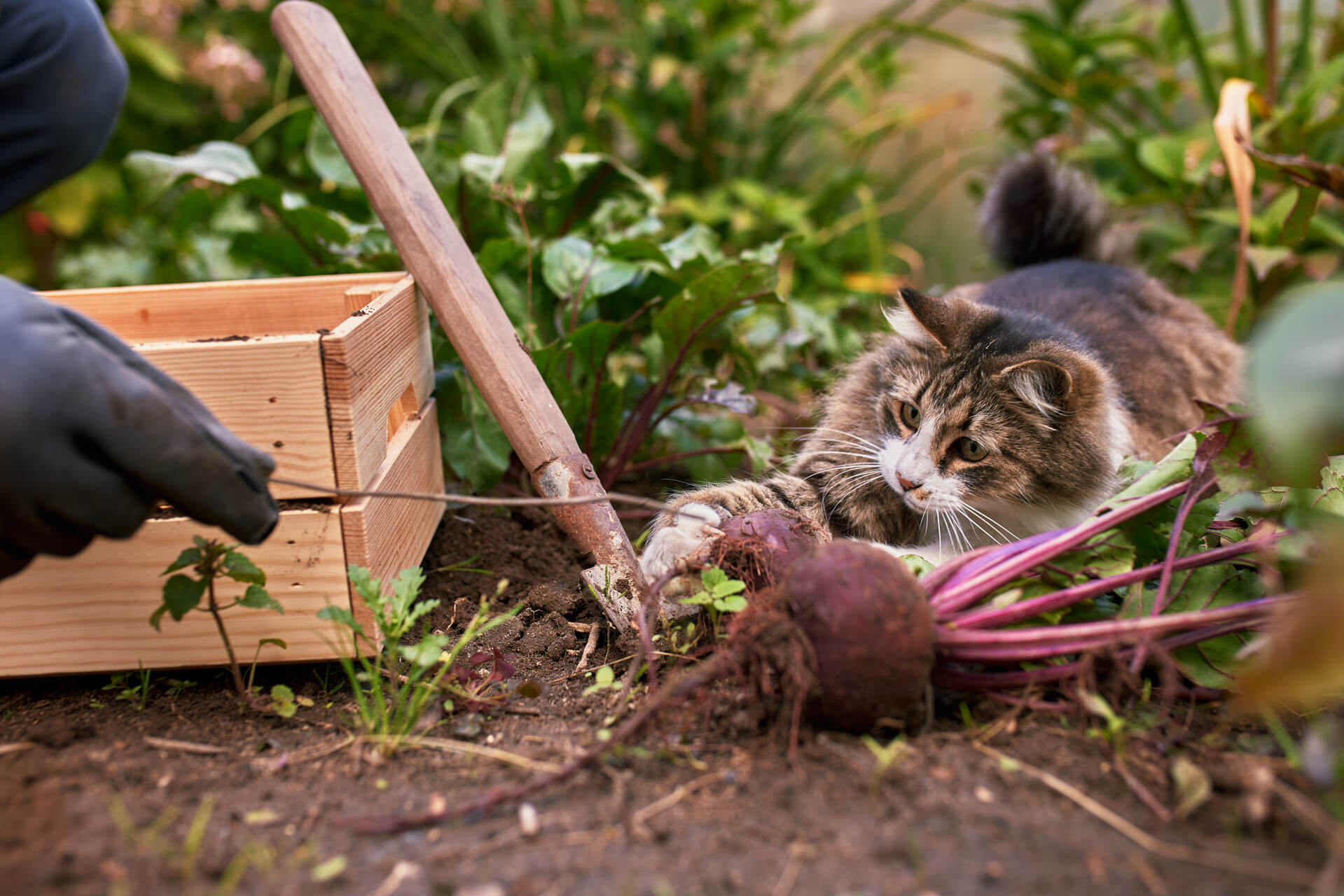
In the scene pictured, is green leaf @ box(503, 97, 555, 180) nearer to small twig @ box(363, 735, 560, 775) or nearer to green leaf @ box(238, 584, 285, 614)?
green leaf @ box(238, 584, 285, 614)

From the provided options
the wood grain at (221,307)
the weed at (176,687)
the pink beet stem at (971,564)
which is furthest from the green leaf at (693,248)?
the weed at (176,687)

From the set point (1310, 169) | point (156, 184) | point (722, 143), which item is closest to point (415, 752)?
point (156, 184)

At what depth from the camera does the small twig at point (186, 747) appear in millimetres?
1276

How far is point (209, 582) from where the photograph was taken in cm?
131

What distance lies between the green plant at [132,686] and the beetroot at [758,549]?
100 cm

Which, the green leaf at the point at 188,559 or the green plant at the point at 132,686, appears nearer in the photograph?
the green leaf at the point at 188,559

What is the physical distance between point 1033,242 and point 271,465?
2.65m

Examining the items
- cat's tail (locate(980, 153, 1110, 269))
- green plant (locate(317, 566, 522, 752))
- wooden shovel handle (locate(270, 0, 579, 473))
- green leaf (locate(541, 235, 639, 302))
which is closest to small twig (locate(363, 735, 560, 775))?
green plant (locate(317, 566, 522, 752))

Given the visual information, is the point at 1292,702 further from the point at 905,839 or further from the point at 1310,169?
the point at 1310,169

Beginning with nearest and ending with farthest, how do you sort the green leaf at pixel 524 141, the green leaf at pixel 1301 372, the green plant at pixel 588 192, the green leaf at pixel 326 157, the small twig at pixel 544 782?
the green leaf at pixel 1301 372, the small twig at pixel 544 782, the green plant at pixel 588 192, the green leaf at pixel 326 157, the green leaf at pixel 524 141

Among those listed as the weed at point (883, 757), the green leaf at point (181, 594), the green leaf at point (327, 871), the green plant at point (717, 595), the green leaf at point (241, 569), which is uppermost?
the green leaf at point (241, 569)

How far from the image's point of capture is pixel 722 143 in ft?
13.6

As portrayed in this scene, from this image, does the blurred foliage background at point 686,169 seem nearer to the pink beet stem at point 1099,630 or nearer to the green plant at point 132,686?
the green plant at point 132,686

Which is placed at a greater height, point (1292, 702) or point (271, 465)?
point (271, 465)
